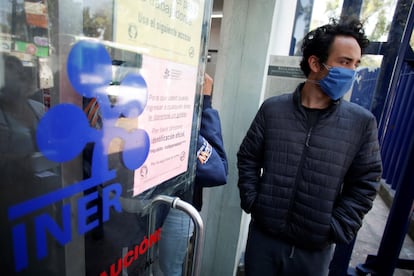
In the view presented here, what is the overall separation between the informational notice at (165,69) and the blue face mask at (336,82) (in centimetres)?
81

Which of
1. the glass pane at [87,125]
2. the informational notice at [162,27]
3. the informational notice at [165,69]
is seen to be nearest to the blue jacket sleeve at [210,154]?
the informational notice at [165,69]

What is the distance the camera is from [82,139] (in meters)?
0.63

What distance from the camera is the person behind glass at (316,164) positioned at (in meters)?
1.40

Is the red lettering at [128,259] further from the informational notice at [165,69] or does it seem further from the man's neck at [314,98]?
the man's neck at [314,98]

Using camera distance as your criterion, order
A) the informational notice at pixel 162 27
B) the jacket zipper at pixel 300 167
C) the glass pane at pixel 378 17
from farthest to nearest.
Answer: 1. the glass pane at pixel 378 17
2. the jacket zipper at pixel 300 167
3. the informational notice at pixel 162 27

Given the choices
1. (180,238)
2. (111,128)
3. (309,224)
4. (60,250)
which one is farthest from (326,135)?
(60,250)

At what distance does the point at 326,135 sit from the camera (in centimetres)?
140

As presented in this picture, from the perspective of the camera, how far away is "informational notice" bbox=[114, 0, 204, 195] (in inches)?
27.6

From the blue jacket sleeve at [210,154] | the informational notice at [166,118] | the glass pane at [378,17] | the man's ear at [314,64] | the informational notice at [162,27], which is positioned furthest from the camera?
the glass pane at [378,17]

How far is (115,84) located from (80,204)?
318mm

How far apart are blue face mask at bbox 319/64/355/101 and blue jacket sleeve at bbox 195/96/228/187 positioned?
632 millimetres

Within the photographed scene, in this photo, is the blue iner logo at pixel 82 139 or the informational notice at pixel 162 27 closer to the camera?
the blue iner logo at pixel 82 139

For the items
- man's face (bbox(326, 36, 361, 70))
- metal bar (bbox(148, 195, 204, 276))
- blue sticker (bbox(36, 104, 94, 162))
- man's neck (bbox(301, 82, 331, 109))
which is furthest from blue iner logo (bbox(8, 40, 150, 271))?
man's face (bbox(326, 36, 361, 70))

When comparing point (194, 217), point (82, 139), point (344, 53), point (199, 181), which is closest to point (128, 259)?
point (194, 217)
